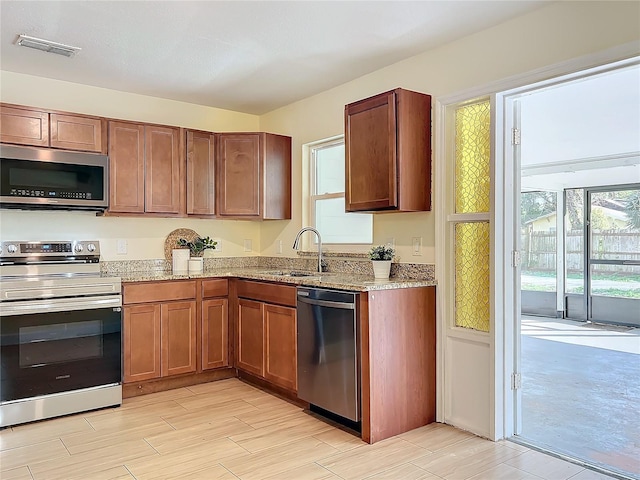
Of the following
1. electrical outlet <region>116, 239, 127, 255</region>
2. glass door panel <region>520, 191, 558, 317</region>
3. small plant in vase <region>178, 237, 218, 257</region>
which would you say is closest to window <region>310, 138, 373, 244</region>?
small plant in vase <region>178, 237, 218, 257</region>

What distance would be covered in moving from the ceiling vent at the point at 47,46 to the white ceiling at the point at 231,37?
0.16 feet

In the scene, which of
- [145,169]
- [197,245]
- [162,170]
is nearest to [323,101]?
[162,170]

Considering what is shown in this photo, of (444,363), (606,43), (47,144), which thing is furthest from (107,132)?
(606,43)

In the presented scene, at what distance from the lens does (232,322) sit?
13.8ft

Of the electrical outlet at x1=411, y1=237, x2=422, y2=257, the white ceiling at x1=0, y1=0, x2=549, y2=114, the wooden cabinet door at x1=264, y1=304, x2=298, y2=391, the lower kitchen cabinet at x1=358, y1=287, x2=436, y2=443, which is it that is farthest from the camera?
the wooden cabinet door at x1=264, y1=304, x2=298, y2=391

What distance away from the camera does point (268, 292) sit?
373 cm

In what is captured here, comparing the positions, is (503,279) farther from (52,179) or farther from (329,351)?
(52,179)

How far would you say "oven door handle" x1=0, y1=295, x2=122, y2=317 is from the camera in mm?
3156

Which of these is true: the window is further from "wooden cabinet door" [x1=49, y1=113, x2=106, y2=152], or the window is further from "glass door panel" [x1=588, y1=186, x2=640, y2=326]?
"glass door panel" [x1=588, y1=186, x2=640, y2=326]

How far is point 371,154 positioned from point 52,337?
2.46 metres

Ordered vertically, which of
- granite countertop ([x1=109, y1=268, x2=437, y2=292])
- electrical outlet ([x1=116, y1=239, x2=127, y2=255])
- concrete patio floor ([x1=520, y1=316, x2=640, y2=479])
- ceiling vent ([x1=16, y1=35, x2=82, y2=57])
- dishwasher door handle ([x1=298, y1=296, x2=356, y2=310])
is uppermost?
ceiling vent ([x1=16, y1=35, x2=82, y2=57])

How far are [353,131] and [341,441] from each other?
6.64 ft

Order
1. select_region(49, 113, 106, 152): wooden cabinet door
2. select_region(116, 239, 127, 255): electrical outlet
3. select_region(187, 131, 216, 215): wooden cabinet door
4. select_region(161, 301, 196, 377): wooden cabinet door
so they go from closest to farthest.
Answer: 1. select_region(49, 113, 106, 152): wooden cabinet door
2. select_region(161, 301, 196, 377): wooden cabinet door
3. select_region(116, 239, 127, 255): electrical outlet
4. select_region(187, 131, 216, 215): wooden cabinet door

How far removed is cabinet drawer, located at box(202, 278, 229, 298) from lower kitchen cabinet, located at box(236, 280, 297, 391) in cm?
13
